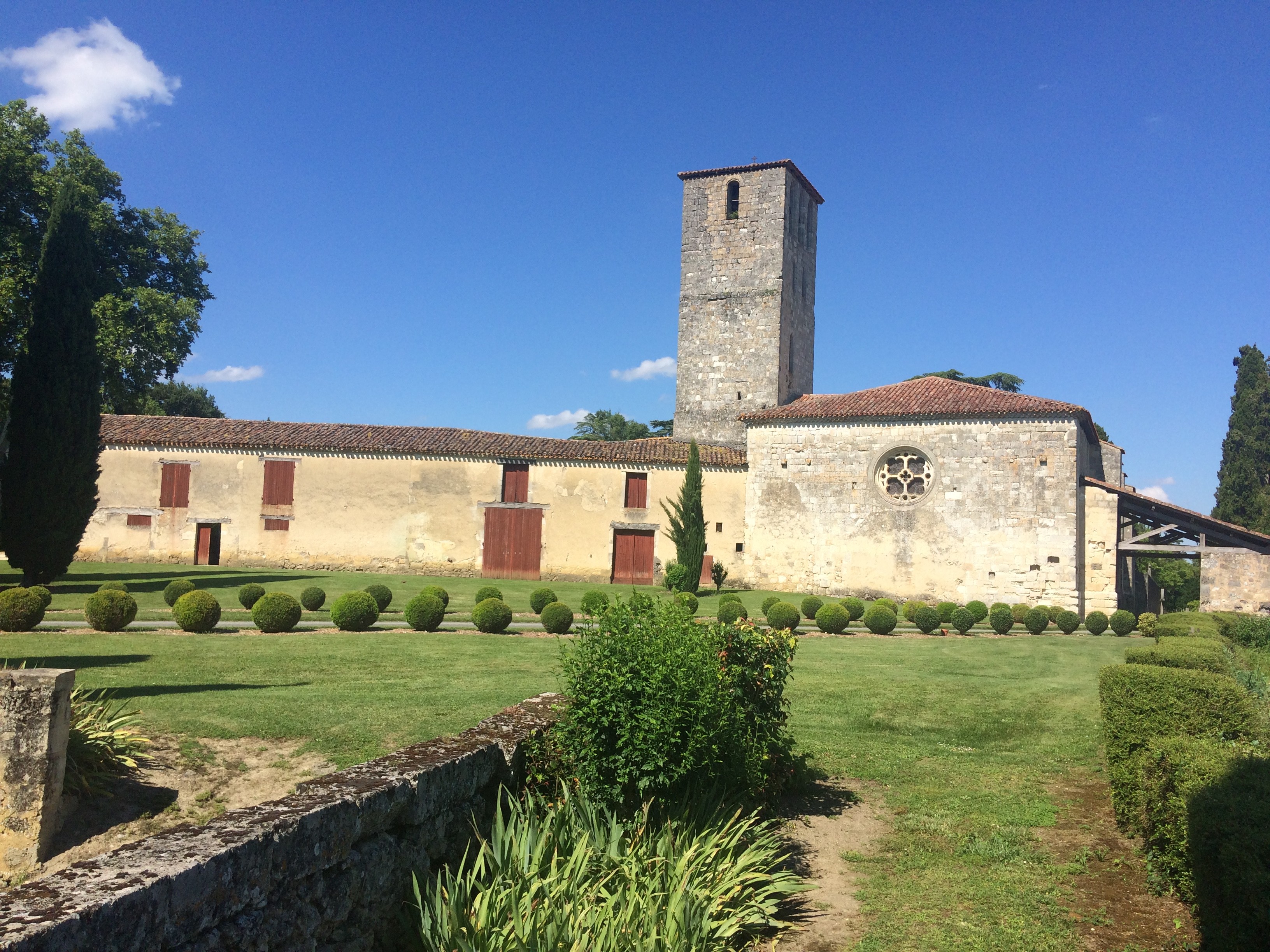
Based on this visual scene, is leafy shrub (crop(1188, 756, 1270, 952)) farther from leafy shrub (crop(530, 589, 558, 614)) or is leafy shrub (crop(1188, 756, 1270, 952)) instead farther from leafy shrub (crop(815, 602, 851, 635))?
leafy shrub (crop(530, 589, 558, 614))

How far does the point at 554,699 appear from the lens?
266 inches

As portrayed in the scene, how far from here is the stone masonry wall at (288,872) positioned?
2678 mm

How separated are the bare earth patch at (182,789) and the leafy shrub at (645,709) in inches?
93.8

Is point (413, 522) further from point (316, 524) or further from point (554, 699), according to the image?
point (554, 699)

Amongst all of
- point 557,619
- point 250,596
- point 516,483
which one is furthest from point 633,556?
point 250,596

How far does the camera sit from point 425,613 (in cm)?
1650

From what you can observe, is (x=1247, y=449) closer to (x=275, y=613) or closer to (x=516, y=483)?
(x=516, y=483)

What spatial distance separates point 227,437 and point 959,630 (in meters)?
24.8

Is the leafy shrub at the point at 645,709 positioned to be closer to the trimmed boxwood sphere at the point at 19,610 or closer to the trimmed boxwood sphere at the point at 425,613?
the trimmed boxwood sphere at the point at 425,613

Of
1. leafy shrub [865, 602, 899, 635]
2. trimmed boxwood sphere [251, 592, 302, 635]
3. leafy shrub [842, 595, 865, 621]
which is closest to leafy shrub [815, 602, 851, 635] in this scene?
leafy shrub [865, 602, 899, 635]

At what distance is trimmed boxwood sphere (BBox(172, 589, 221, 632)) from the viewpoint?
1463cm

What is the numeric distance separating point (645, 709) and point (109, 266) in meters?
34.3

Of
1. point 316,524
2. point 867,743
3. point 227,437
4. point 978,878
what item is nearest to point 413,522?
point 316,524

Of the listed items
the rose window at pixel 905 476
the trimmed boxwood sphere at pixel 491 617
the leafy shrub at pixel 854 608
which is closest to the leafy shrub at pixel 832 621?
the leafy shrub at pixel 854 608
